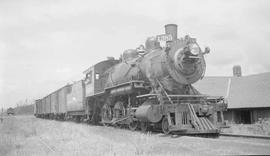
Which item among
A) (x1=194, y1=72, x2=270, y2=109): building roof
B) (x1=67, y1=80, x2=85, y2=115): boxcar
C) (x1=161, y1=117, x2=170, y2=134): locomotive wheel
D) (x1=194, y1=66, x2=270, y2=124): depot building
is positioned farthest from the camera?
(x1=194, y1=72, x2=270, y2=109): building roof

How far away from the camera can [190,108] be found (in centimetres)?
1128

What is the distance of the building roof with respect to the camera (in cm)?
2405

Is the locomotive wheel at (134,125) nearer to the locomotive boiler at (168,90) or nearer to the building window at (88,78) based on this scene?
the locomotive boiler at (168,90)

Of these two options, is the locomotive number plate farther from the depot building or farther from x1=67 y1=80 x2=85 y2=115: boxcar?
the depot building

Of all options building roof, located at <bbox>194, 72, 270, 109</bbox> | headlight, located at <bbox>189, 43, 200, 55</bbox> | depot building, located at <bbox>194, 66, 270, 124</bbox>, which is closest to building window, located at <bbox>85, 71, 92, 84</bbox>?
headlight, located at <bbox>189, 43, 200, 55</bbox>

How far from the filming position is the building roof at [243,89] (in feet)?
78.9

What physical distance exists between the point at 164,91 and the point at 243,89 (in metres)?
17.1

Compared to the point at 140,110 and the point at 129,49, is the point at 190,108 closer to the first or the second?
the point at 140,110

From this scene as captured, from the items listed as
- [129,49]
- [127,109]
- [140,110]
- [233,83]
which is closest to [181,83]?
[140,110]

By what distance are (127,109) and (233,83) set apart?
18036 mm

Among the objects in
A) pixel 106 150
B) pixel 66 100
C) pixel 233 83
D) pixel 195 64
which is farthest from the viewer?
pixel 233 83

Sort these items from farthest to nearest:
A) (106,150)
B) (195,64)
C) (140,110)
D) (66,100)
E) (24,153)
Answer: (66,100)
(195,64)
(140,110)
(24,153)
(106,150)

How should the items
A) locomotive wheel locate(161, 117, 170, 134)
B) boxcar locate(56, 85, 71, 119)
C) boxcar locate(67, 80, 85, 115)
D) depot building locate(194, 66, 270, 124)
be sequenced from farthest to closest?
boxcar locate(56, 85, 71, 119) → depot building locate(194, 66, 270, 124) → boxcar locate(67, 80, 85, 115) → locomotive wheel locate(161, 117, 170, 134)

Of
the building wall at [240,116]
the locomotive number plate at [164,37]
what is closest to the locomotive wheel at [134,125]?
the locomotive number plate at [164,37]
